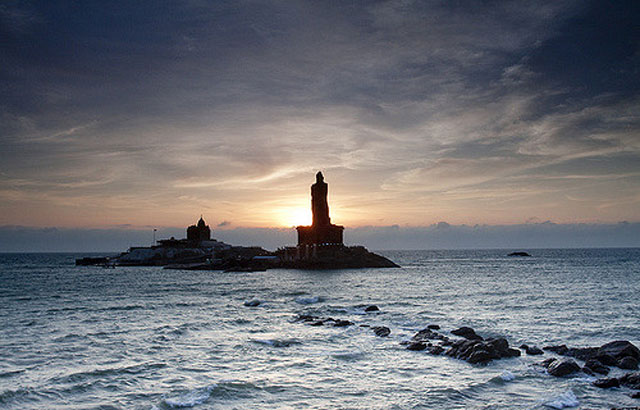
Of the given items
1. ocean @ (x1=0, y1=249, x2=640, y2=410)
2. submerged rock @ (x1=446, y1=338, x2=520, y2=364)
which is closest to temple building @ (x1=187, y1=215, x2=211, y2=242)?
ocean @ (x1=0, y1=249, x2=640, y2=410)

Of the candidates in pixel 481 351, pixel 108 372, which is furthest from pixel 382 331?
pixel 108 372

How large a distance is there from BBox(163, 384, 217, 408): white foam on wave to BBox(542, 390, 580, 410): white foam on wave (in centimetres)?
1244

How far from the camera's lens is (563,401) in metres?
16.0

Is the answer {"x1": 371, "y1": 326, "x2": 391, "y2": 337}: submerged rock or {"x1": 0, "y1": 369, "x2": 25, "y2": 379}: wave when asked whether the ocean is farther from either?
{"x1": 371, "y1": 326, "x2": 391, "y2": 337}: submerged rock

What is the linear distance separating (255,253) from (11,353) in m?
153

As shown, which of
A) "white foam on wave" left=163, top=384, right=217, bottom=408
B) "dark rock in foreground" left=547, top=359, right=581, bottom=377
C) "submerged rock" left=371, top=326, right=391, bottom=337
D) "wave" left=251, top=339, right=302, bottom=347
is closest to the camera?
"white foam on wave" left=163, top=384, right=217, bottom=408

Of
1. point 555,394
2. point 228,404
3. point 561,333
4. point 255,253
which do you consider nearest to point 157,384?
point 228,404

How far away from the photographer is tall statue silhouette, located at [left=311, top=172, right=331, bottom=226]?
15425 cm

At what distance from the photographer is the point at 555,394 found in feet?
55.4

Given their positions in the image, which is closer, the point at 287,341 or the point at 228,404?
the point at 228,404

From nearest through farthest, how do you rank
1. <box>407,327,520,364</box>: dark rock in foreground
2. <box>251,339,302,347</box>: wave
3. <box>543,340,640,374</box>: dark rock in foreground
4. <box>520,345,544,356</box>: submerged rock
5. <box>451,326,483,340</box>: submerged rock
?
<box>543,340,640,374</box>: dark rock in foreground < <box>407,327,520,364</box>: dark rock in foreground < <box>520,345,544,356</box>: submerged rock < <box>251,339,302,347</box>: wave < <box>451,326,483,340</box>: submerged rock

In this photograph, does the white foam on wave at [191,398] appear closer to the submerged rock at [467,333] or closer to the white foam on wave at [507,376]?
the white foam on wave at [507,376]

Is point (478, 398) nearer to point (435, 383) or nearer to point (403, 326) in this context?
point (435, 383)

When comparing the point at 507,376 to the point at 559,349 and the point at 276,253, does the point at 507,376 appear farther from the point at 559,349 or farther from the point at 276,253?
the point at 276,253
